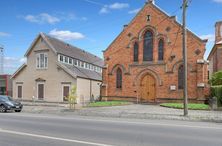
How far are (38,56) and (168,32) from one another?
681 inches

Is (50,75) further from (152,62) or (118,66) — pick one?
(152,62)

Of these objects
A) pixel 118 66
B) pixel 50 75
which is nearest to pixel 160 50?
pixel 118 66

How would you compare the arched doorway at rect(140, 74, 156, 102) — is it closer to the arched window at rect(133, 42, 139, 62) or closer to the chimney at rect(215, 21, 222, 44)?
the arched window at rect(133, 42, 139, 62)

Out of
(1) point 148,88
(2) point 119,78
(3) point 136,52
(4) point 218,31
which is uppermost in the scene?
(4) point 218,31

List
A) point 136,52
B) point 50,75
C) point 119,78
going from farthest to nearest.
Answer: point 50,75, point 119,78, point 136,52

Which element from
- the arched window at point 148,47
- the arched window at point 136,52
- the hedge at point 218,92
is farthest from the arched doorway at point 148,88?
the hedge at point 218,92

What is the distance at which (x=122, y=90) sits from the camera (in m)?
32.0

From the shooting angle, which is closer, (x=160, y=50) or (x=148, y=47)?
(x=160, y=50)

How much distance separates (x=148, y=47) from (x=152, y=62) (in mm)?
1879

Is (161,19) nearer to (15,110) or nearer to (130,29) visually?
(130,29)

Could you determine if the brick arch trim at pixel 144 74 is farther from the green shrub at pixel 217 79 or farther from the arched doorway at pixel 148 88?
the green shrub at pixel 217 79

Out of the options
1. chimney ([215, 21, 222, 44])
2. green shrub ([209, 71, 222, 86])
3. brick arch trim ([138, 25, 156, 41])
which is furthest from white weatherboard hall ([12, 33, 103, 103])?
chimney ([215, 21, 222, 44])

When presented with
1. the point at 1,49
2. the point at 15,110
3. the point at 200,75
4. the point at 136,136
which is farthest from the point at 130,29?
the point at 1,49

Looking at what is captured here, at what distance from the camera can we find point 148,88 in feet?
102
